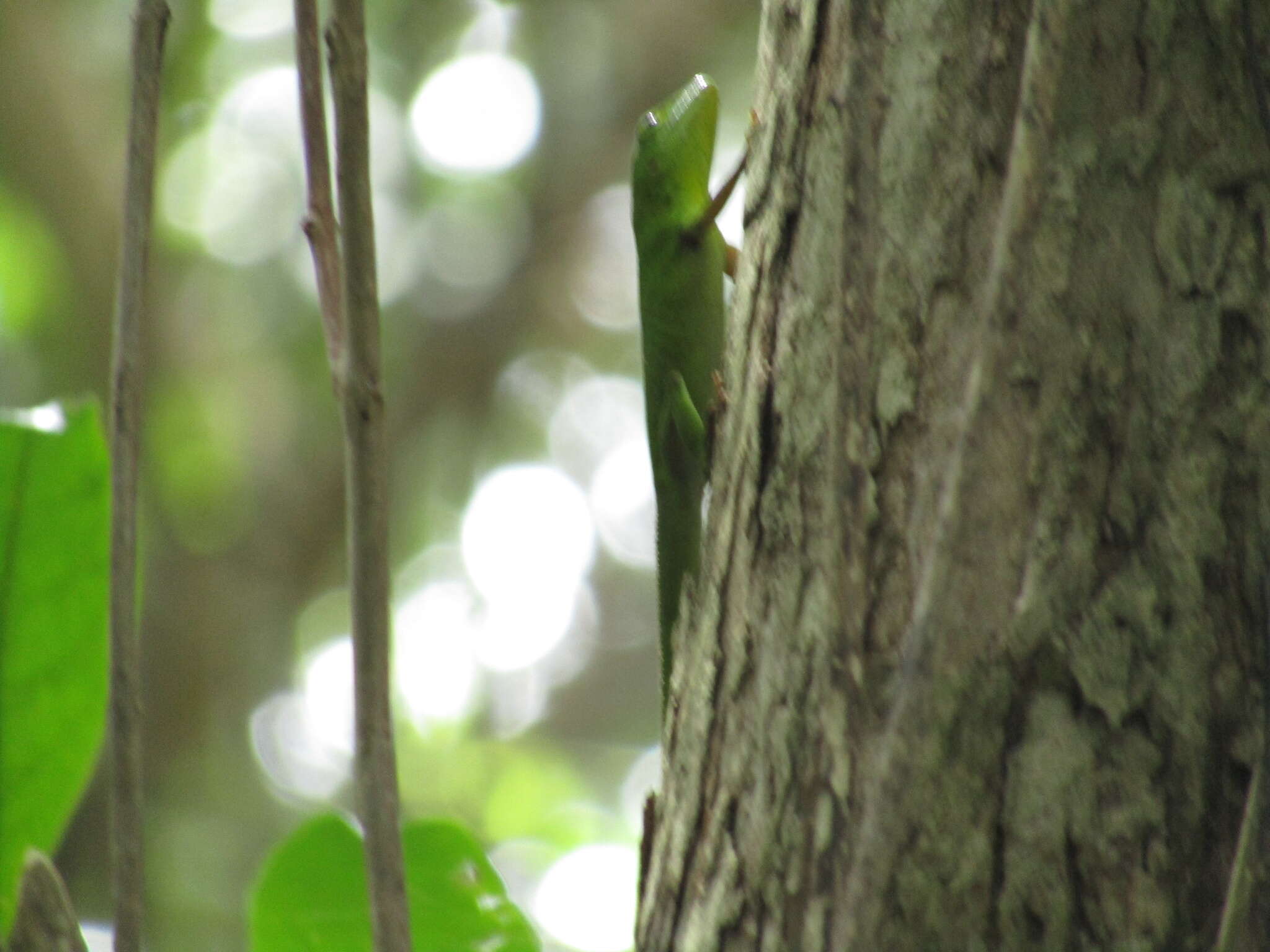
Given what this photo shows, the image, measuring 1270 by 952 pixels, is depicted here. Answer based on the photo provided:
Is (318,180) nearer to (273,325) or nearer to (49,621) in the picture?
(49,621)

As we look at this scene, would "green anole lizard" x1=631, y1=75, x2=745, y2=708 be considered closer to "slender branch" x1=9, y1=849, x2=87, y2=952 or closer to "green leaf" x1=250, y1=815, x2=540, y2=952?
"green leaf" x1=250, y1=815, x2=540, y2=952

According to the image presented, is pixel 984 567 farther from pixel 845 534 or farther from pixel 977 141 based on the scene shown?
pixel 977 141

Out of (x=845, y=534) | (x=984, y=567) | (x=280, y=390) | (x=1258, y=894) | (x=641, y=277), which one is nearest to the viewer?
(x=1258, y=894)

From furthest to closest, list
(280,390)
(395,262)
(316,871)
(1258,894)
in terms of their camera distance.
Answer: (395,262) → (280,390) → (316,871) → (1258,894)

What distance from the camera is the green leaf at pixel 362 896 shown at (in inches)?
60.4

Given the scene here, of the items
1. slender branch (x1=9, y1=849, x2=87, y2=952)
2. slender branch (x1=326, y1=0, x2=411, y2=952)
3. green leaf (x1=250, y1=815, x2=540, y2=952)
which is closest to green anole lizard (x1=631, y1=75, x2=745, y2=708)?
green leaf (x1=250, y1=815, x2=540, y2=952)

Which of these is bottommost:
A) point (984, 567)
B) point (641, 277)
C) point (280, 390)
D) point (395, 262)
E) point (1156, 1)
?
point (984, 567)

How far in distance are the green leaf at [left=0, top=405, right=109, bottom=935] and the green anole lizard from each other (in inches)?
44.1

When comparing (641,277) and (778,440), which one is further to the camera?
(641,277)

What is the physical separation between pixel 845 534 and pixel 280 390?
7.09 metres

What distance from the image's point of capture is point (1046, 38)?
1.22 metres

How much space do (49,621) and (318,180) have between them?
78 cm

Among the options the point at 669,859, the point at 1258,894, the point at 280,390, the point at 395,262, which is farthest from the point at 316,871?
the point at 395,262

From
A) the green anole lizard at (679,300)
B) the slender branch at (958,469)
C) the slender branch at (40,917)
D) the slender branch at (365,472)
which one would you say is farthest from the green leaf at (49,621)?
the green anole lizard at (679,300)
